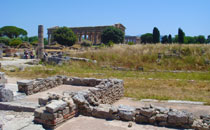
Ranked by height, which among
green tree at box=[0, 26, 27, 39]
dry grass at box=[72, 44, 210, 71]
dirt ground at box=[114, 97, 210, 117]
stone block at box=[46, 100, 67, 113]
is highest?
green tree at box=[0, 26, 27, 39]

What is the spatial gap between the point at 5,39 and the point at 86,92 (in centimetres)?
6004

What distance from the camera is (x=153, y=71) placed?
18.4 meters

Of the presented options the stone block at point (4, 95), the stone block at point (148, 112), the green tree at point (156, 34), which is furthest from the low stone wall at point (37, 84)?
the green tree at point (156, 34)

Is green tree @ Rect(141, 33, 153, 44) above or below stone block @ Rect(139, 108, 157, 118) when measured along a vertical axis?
above

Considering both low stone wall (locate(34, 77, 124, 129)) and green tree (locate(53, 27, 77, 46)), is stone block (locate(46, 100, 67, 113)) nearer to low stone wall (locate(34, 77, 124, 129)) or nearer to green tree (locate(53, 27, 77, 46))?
low stone wall (locate(34, 77, 124, 129))

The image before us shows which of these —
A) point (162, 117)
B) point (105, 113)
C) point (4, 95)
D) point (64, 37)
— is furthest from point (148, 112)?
point (64, 37)

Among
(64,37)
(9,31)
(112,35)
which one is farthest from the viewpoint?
(9,31)

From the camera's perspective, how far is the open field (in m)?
11.2

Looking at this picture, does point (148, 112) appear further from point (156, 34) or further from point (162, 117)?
point (156, 34)

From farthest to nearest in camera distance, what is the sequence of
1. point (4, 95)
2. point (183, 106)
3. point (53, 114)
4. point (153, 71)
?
point (153, 71) → point (183, 106) → point (4, 95) → point (53, 114)

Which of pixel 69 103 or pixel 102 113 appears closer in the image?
pixel 69 103

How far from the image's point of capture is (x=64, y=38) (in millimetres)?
50906

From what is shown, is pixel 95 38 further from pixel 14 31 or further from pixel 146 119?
pixel 146 119

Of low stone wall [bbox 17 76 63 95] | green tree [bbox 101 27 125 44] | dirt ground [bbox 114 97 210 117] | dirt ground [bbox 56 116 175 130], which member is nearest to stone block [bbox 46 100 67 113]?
dirt ground [bbox 56 116 175 130]
